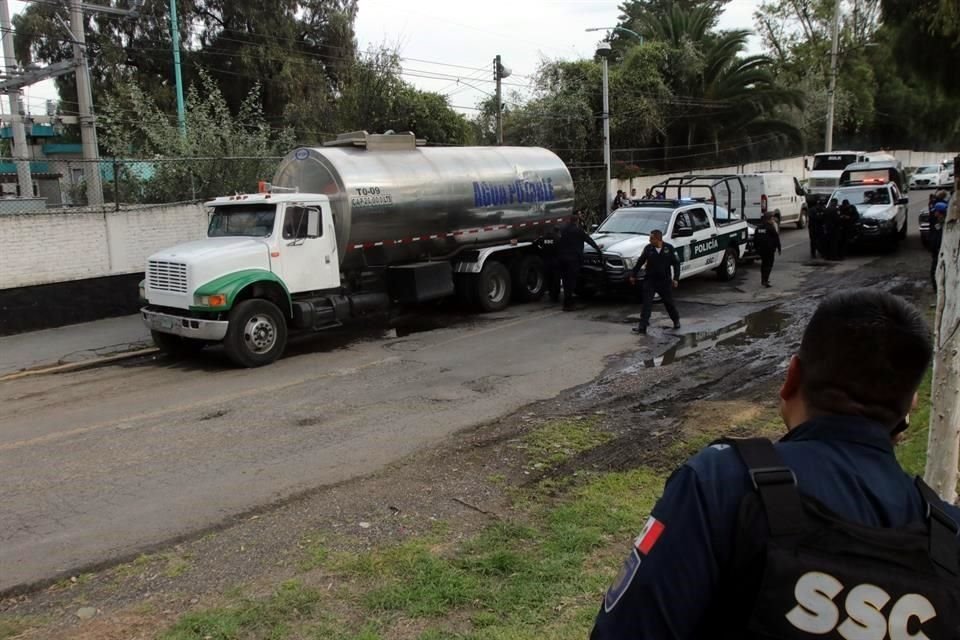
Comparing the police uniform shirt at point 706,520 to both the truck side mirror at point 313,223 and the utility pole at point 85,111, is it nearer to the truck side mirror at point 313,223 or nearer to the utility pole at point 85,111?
the truck side mirror at point 313,223

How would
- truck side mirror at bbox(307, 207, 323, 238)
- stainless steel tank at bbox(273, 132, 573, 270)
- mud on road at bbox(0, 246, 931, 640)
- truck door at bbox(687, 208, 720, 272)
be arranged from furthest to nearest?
truck door at bbox(687, 208, 720, 272)
stainless steel tank at bbox(273, 132, 573, 270)
truck side mirror at bbox(307, 207, 323, 238)
mud on road at bbox(0, 246, 931, 640)

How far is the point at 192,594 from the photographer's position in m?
4.35

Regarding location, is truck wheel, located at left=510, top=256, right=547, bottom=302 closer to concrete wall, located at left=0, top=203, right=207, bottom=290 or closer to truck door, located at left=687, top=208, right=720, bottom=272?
truck door, located at left=687, top=208, right=720, bottom=272

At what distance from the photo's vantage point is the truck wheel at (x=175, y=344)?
11305 millimetres

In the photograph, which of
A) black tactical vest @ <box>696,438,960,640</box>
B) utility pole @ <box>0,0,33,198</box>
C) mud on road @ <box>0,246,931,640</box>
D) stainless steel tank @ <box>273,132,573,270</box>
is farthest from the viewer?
utility pole @ <box>0,0,33,198</box>

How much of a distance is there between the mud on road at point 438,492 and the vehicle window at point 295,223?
4993mm

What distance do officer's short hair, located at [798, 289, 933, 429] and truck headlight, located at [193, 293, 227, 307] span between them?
9632mm

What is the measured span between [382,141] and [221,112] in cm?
759

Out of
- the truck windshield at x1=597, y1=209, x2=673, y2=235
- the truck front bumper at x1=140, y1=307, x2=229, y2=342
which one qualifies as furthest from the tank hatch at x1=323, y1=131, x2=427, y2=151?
the truck windshield at x1=597, y1=209, x2=673, y2=235

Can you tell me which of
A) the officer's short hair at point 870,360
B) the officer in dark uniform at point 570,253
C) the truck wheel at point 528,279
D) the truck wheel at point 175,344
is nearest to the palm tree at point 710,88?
the truck wheel at point 528,279

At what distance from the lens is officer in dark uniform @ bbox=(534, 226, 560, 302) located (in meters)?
15.4

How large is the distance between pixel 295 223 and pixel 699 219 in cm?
885

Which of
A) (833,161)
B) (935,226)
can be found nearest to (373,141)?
(935,226)

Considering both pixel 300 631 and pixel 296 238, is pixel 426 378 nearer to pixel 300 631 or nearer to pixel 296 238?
pixel 296 238
